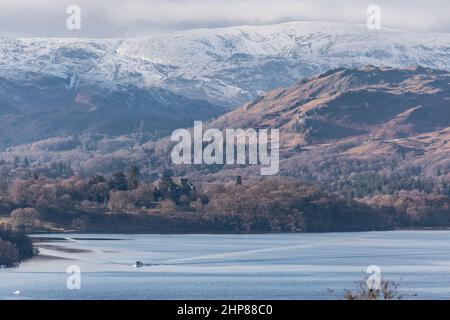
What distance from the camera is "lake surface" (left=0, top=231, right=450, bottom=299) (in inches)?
3351

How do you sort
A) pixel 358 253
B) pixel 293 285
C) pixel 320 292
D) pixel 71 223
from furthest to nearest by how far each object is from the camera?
pixel 71 223 < pixel 358 253 < pixel 293 285 < pixel 320 292

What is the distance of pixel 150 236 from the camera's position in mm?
179875

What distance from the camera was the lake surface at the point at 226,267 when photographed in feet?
279

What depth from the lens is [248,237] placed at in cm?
17825

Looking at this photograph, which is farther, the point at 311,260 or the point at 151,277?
the point at 311,260

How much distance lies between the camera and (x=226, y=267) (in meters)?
113
